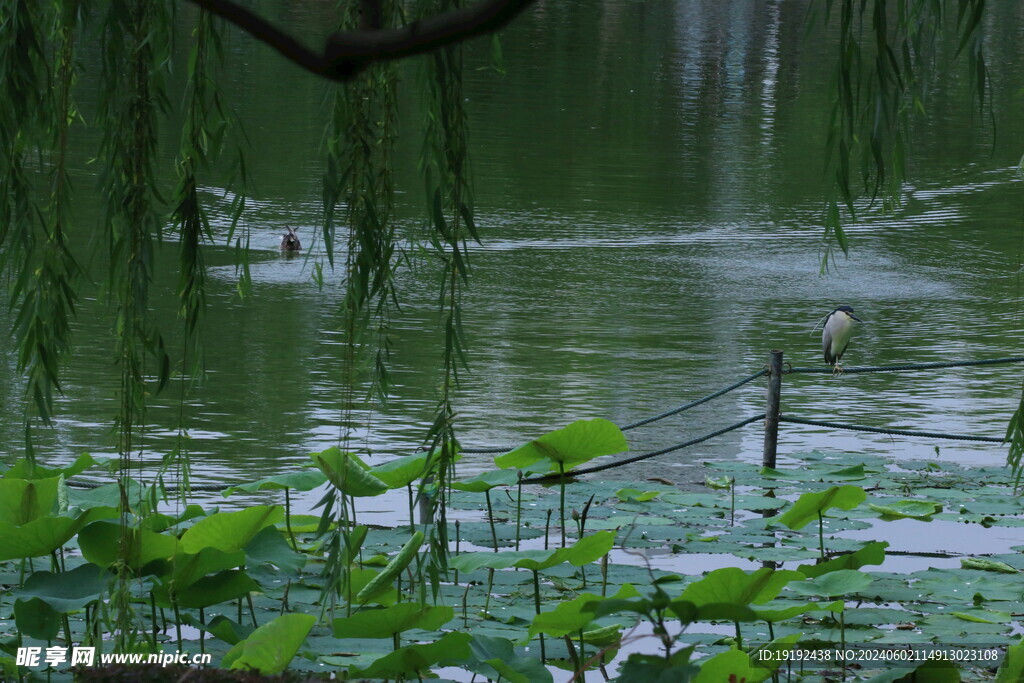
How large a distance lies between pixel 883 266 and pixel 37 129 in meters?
8.75

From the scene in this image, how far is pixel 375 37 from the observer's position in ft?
4.34

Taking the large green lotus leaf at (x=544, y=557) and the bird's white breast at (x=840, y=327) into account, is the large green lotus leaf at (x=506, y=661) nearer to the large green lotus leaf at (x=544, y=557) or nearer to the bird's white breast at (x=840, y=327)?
the large green lotus leaf at (x=544, y=557)

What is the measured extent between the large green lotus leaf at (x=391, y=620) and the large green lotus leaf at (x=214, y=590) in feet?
1.25

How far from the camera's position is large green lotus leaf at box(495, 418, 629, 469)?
149 inches

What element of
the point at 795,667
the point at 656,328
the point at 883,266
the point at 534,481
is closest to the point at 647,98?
the point at 883,266

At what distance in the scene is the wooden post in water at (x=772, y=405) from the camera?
5.23 metres

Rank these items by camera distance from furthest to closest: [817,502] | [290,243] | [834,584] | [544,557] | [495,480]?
[290,243] < [495,480] < [817,502] < [544,557] < [834,584]

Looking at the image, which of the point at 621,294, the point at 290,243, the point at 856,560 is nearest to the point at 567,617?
the point at 856,560

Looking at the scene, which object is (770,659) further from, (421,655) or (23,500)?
(23,500)

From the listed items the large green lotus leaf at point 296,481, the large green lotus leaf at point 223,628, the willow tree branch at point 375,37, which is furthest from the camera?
the large green lotus leaf at point 296,481

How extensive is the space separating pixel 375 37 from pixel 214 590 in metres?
2.05

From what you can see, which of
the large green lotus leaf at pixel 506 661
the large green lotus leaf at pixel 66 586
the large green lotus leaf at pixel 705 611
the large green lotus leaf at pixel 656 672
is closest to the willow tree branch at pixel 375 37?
the large green lotus leaf at pixel 705 611

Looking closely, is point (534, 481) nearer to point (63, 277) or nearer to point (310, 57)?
point (63, 277)

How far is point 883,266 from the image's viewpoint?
10703 millimetres
